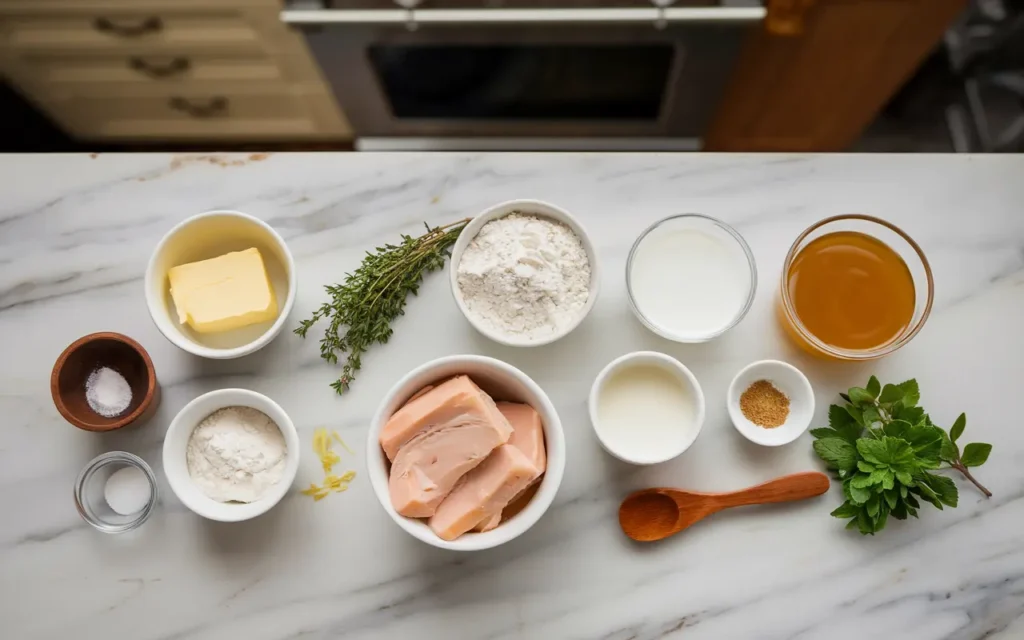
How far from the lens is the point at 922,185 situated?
3.91 ft

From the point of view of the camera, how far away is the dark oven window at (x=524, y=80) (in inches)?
57.2

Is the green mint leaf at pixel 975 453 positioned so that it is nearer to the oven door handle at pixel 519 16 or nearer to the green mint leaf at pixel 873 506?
the green mint leaf at pixel 873 506

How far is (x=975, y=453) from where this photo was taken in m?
1.08

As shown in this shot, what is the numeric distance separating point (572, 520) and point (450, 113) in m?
0.97

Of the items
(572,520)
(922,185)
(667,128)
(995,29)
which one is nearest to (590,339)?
(572,520)

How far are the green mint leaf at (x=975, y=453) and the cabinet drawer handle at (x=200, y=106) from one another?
165 centimetres

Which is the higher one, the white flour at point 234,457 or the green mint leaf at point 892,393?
the white flour at point 234,457

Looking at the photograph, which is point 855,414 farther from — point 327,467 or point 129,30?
point 129,30

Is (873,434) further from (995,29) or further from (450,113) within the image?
(995,29)

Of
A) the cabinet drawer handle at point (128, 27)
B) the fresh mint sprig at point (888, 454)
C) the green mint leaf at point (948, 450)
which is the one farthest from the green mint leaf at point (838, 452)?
the cabinet drawer handle at point (128, 27)

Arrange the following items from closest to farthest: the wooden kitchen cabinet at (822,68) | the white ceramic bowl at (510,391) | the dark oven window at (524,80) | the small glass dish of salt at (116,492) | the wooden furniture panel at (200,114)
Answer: the white ceramic bowl at (510,391) < the small glass dish of salt at (116,492) < the wooden kitchen cabinet at (822,68) < the dark oven window at (524,80) < the wooden furniture panel at (200,114)

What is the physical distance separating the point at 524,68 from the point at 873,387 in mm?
882

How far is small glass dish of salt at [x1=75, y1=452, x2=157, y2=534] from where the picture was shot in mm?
1062

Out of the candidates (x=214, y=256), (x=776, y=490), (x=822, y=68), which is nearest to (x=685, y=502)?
(x=776, y=490)
